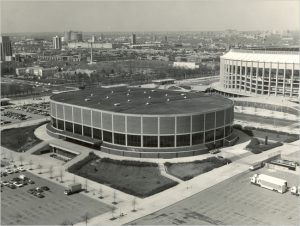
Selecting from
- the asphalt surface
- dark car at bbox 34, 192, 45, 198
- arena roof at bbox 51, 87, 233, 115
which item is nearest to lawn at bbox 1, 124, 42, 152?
arena roof at bbox 51, 87, 233, 115

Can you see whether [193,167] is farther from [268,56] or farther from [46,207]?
[268,56]

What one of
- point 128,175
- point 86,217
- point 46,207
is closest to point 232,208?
point 86,217

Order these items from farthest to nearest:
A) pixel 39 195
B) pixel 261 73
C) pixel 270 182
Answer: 1. pixel 261 73
2. pixel 270 182
3. pixel 39 195

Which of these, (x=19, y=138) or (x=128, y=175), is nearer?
(x=128, y=175)

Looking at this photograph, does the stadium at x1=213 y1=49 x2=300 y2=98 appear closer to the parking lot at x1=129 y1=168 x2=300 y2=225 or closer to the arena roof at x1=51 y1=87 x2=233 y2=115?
the arena roof at x1=51 y1=87 x2=233 y2=115

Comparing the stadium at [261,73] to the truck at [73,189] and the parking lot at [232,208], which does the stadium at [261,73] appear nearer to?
the parking lot at [232,208]

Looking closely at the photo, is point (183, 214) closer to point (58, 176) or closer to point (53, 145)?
point (58, 176)

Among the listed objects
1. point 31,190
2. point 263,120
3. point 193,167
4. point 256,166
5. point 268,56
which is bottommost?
point 31,190
